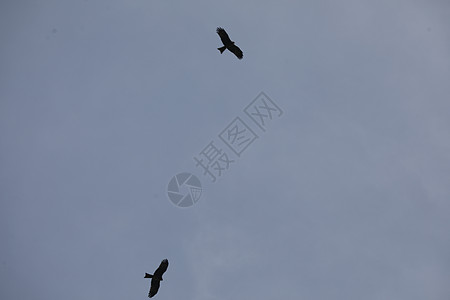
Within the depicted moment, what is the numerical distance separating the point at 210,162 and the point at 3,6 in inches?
4218

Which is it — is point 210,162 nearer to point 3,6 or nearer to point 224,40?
point 224,40

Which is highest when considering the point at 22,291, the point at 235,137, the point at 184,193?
the point at 235,137

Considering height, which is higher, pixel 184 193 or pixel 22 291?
pixel 184 193

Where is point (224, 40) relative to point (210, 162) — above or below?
above

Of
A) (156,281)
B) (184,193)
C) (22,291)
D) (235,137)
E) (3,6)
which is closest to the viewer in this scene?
(156,281)

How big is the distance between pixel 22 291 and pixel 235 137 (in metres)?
63.1

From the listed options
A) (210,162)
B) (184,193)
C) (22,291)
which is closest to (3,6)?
(22,291)

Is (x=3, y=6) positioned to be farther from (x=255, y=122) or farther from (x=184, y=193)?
(x=255, y=122)

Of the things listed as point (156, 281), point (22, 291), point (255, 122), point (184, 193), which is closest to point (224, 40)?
point (255, 122)

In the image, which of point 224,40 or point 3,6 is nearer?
point 224,40

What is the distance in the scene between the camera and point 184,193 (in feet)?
190

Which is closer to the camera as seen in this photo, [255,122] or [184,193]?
[255,122]

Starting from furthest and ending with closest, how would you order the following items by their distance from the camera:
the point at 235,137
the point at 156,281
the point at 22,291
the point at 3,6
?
the point at 3,6 < the point at 22,291 < the point at 235,137 < the point at 156,281

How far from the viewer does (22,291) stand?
79.6 metres
